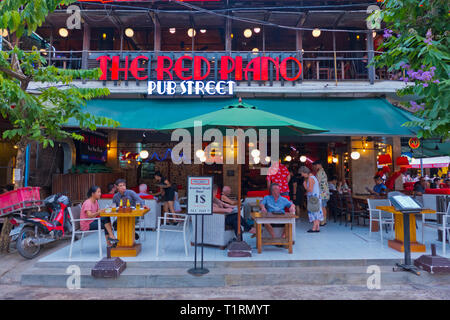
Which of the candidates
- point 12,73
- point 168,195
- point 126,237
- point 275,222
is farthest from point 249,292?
point 12,73

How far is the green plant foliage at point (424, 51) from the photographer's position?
5.14m

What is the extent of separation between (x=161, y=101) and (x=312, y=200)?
6372mm

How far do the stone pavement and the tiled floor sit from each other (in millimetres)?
769

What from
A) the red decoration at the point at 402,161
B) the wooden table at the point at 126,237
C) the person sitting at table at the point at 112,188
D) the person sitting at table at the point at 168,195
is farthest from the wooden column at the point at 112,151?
the red decoration at the point at 402,161

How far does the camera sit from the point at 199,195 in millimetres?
5230

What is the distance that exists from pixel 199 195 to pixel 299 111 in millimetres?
6181

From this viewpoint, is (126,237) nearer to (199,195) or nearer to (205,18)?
(199,195)

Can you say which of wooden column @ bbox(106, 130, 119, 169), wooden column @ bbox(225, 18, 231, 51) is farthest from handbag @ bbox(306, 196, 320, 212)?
wooden column @ bbox(106, 130, 119, 169)

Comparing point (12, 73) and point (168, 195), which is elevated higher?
point (12, 73)

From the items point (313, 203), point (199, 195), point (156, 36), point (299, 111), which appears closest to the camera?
point (199, 195)

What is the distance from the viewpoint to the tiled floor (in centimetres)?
568

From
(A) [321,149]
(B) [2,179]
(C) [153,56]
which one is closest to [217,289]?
(C) [153,56]

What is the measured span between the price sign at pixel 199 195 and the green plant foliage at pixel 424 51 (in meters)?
4.10

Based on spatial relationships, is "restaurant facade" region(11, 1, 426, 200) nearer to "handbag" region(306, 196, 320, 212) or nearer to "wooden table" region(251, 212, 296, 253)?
"handbag" region(306, 196, 320, 212)
